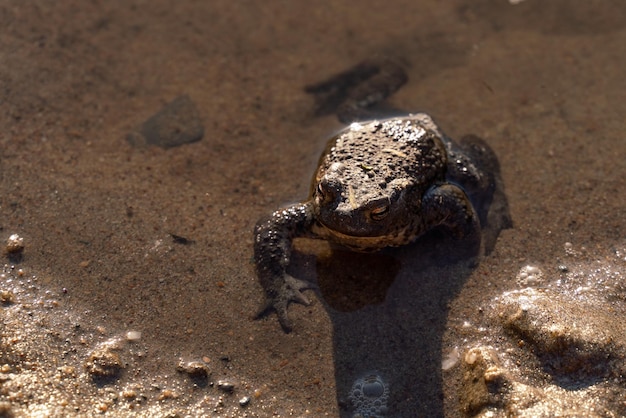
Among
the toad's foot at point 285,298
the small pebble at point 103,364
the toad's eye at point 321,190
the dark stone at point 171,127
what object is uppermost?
the toad's eye at point 321,190

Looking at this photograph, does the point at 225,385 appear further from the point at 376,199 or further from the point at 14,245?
the point at 14,245

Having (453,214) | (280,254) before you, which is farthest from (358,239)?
(453,214)

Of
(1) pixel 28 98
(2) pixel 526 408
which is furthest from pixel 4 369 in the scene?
(2) pixel 526 408

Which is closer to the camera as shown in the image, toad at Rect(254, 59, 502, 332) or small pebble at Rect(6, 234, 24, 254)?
toad at Rect(254, 59, 502, 332)

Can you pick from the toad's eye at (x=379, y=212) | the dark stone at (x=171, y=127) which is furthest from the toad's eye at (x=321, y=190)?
the dark stone at (x=171, y=127)

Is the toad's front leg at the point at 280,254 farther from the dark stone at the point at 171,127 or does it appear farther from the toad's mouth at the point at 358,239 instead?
the dark stone at the point at 171,127

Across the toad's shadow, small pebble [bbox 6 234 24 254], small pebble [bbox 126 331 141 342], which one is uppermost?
small pebble [bbox 6 234 24 254]

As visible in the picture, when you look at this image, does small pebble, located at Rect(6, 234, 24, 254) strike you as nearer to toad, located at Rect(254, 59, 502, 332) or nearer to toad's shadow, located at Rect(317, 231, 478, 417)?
toad, located at Rect(254, 59, 502, 332)

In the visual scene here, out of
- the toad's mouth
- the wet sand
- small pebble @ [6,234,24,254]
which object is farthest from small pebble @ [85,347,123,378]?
the toad's mouth
